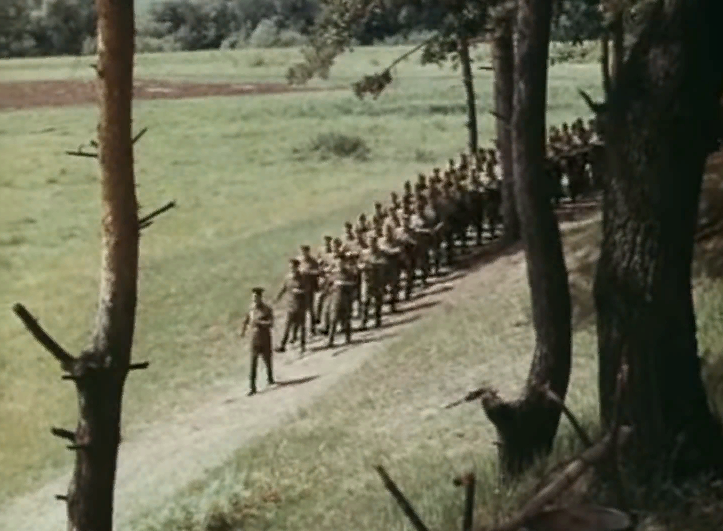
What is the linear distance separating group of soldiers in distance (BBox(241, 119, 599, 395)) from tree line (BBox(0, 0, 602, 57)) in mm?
2688

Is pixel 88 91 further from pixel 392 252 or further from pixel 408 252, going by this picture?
pixel 392 252

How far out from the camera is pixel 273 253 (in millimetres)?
31438

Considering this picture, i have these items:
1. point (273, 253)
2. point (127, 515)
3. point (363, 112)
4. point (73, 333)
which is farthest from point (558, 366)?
point (363, 112)

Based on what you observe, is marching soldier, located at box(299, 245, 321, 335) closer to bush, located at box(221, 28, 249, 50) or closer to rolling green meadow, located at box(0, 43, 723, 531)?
rolling green meadow, located at box(0, 43, 723, 531)

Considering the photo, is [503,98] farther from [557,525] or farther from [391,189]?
[557,525]

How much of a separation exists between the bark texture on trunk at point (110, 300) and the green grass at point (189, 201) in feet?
14.4

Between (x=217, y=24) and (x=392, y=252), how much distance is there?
2715cm

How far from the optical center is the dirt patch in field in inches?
1769

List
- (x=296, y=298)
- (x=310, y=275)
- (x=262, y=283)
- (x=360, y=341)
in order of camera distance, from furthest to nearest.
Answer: (x=262, y=283) → (x=310, y=275) → (x=360, y=341) → (x=296, y=298)

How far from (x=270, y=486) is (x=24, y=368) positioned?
10.1 m

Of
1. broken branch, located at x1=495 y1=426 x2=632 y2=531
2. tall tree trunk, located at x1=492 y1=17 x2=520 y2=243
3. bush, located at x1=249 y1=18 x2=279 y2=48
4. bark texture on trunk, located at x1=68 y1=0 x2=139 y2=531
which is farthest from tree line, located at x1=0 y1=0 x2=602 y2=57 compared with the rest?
broken branch, located at x1=495 y1=426 x2=632 y2=531

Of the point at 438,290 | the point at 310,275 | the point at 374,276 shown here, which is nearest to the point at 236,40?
the point at 438,290

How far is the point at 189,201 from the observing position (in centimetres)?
3706

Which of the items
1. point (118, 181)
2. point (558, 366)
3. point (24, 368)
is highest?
point (118, 181)
